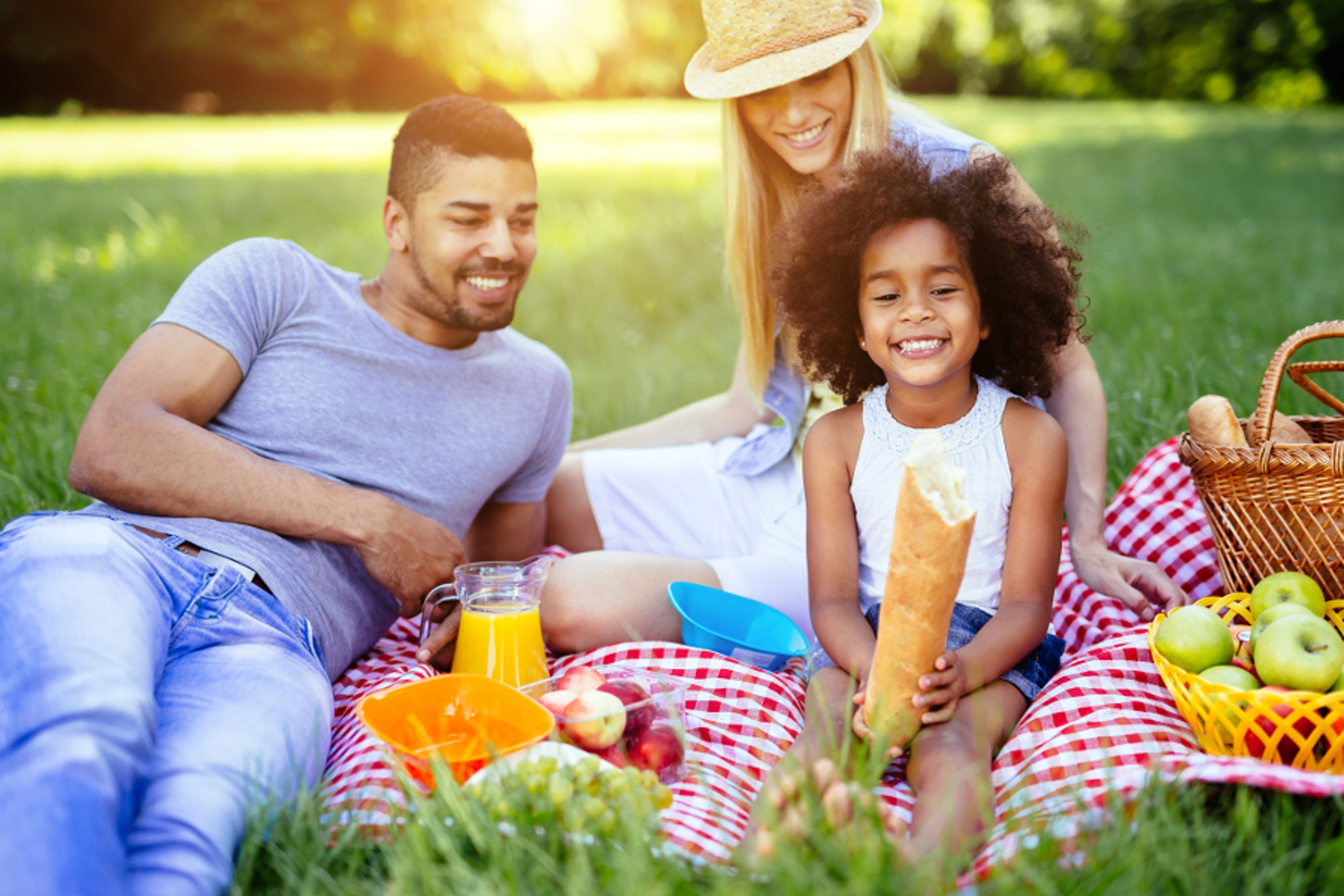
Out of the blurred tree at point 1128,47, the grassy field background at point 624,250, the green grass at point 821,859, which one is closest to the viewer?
the green grass at point 821,859

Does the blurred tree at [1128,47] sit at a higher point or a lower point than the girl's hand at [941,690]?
higher

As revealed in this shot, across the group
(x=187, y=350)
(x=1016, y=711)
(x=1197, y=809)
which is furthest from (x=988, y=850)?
(x=187, y=350)

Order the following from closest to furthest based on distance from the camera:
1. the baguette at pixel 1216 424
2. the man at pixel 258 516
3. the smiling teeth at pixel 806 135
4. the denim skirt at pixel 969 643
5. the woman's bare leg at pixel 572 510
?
the man at pixel 258 516 → the denim skirt at pixel 969 643 → the baguette at pixel 1216 424 → the smiling teeth at pixel 806 135 → the woman's bare leg at pixel 572 510

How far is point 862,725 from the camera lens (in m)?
2.06

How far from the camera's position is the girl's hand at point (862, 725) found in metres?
2.02

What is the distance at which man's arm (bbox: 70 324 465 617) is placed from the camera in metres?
2.44

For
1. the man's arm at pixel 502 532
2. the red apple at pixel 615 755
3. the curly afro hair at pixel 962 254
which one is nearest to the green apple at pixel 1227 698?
the curly afro hair at pixel 962 254

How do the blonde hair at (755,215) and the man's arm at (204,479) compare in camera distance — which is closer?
the man's arm at (204,479)

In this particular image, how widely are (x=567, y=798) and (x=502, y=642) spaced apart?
74 cm

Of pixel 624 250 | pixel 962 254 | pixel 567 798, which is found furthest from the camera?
pixel 624 250

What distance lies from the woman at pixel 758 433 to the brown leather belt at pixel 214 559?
733mm

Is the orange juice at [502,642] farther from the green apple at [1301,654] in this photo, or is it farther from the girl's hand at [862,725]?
the green apple at [1301,654]

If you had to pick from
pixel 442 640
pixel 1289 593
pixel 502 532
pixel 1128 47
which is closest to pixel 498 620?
pixel 442 640

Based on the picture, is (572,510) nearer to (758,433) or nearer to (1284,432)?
(758,433)
